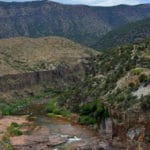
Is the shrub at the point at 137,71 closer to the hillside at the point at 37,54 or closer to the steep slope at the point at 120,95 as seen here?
the steep slope at the point at 120,95

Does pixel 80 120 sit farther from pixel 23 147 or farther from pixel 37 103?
pixel 37 103

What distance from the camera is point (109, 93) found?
3415 inches

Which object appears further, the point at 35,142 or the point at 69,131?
the point at 69,131

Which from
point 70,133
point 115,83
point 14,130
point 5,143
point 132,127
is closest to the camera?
point 132,127

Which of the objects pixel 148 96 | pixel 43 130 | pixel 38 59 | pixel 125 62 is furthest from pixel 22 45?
pixel 148 96

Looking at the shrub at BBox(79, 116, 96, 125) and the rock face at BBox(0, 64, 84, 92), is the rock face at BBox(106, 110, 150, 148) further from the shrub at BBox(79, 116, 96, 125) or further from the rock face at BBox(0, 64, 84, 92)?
the rock face at BBox(0, 64, 84, 92)

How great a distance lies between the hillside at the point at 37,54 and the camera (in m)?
150

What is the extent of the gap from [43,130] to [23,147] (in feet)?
40.4

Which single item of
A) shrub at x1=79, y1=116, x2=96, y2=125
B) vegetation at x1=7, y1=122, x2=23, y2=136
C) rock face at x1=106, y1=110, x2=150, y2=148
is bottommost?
vegetation at x1=7, y1=122, x2=23, y2=136

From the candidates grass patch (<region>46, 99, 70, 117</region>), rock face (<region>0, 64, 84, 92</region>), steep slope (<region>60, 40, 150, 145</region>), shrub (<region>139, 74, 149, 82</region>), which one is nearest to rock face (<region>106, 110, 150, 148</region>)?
steep slope (<region>60, 40, 150, 145</region>)

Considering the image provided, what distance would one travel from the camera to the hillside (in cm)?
15038

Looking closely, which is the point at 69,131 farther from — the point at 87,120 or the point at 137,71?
the point at 137,71

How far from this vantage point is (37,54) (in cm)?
16450

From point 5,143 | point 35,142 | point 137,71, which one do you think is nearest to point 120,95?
point 137,71
